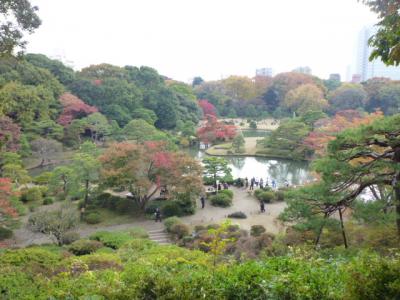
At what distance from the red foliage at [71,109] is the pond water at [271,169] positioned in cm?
1038

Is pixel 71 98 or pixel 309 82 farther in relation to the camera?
pixel 309 82

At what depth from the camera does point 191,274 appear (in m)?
3.57

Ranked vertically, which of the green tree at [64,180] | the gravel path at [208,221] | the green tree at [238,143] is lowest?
the gravel path at [208,221]

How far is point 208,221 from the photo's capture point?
46.8 ft

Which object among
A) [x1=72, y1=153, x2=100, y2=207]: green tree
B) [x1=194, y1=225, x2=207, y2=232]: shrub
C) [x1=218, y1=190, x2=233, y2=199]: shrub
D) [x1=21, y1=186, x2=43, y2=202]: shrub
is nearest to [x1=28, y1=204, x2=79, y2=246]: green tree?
[x1=72, y1=153, x2=100, y2=207]: green tree

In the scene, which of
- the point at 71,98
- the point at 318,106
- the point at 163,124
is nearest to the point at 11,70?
the point at 71,98

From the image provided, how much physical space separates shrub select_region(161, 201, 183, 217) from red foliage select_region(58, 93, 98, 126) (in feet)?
54.1

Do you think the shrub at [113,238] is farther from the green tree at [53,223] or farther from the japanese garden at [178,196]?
the green tree at [53,223]

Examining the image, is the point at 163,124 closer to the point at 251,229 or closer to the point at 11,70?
the point at 11,70

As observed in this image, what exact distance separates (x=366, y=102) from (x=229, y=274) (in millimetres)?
45422

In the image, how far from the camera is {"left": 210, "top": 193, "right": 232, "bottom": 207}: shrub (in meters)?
16.3

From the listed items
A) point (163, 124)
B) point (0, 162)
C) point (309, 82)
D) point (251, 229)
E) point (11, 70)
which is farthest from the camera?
point (309, 82)

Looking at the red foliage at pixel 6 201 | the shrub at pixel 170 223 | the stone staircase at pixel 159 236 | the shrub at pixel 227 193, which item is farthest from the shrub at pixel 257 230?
the red foliage at pixel 6 201

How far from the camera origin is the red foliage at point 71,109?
91.6 ft
